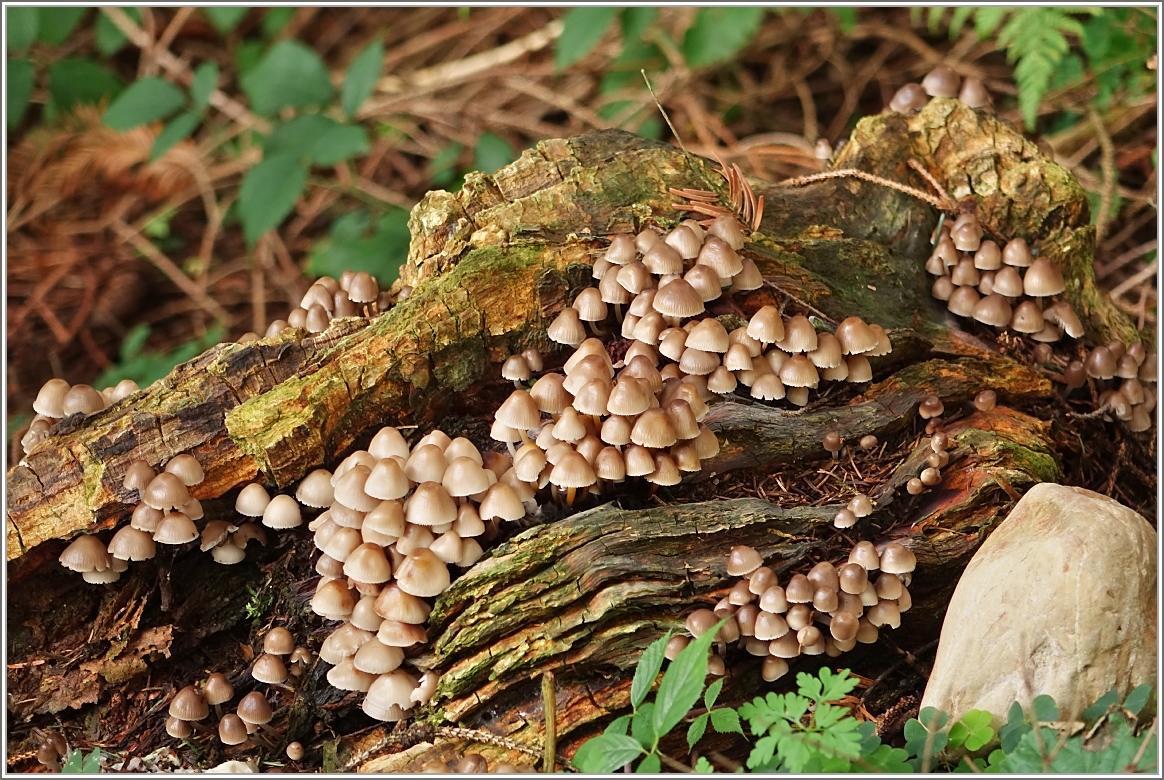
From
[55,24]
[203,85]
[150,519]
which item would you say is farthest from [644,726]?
[55,24]

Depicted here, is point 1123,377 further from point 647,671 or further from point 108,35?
point 108,35

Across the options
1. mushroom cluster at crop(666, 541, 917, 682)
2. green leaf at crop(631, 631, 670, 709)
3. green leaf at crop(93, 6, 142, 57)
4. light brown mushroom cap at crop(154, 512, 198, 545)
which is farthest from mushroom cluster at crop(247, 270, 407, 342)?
green leaf at crop(93, 6, 142, 57)

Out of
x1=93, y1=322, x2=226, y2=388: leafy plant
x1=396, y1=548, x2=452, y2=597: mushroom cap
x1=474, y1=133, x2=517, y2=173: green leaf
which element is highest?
x1=474, y1=133, x2=517, y2=173: green leaf

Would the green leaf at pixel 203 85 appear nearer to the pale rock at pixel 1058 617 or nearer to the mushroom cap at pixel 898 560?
the mushroom cap at pixel 898 560

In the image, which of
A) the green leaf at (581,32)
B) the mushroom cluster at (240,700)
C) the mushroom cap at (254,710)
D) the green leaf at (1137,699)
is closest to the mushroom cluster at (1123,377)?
the green leaf at (1137,699)

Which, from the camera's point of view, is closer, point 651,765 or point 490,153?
point 651,765

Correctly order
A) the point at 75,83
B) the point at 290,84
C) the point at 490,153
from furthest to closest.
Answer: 1. the point at 75,83
2. the point at 290,84
3. the point at 490,153

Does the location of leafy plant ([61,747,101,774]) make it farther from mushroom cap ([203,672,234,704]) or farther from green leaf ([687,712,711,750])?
green leaf ([687,712,711,750])
